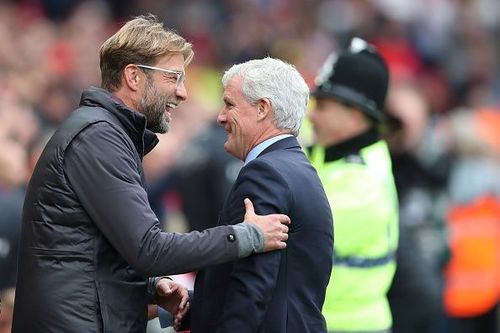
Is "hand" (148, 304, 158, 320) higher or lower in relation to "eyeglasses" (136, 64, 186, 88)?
lower

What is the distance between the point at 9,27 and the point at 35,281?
31.8 ft

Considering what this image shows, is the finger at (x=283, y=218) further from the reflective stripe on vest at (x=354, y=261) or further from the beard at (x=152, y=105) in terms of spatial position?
the reflective stripe on vest at (x=354, y=261)

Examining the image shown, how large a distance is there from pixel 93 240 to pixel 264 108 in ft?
2.81

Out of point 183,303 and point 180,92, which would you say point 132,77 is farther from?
point 183,303

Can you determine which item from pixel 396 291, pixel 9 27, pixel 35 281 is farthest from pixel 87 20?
pixel 35 281

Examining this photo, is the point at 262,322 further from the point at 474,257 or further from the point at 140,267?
the point at 474,257

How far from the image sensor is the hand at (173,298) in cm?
508

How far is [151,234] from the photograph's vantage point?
4594mm

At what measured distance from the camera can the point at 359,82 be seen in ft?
21.5

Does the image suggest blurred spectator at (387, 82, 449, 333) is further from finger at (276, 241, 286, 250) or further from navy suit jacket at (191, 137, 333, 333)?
finger at (276, 241, 286, 250)

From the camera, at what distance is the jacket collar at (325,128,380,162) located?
626 cm

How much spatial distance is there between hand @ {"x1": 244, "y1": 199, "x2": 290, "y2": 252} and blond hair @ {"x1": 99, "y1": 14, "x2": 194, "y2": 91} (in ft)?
2.29

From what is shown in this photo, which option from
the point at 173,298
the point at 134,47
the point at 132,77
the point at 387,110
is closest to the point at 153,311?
the point at 173,298

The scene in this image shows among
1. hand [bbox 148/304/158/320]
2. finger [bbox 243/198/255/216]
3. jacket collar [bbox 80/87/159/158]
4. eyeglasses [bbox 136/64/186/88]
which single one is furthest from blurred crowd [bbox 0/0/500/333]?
finger [bbox 243/198/255/216]
